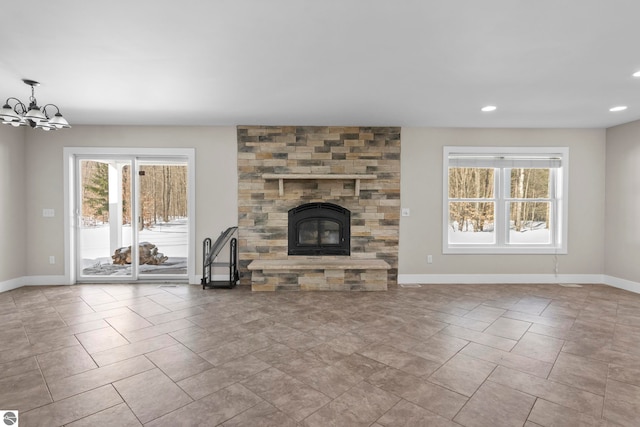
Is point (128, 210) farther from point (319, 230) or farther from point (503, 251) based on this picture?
point (503, 251)

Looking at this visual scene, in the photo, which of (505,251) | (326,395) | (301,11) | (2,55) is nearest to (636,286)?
(505,251)

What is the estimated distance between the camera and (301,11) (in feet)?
6.49

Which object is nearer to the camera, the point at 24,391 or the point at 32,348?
the point at 24,391

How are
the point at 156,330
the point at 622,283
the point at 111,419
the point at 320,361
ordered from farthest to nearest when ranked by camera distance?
the point at 622,283, the point at 156,330, the point at 320,361, the point at 111,419

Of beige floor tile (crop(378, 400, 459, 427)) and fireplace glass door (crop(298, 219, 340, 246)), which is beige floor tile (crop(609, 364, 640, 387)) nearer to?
beige floor tile (crop(378, 400, 459, 427))

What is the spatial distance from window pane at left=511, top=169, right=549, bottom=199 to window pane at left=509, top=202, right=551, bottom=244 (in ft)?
0.44

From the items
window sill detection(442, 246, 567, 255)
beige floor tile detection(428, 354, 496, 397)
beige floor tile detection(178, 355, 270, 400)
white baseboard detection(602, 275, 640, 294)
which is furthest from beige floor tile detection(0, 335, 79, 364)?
white baseboard detection(602, 275, 640, 294)

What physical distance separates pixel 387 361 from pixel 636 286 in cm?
459

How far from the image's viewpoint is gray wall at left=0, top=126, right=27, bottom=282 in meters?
4.49

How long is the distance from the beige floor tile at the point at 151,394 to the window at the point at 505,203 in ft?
14.2

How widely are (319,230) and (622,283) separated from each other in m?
4.69

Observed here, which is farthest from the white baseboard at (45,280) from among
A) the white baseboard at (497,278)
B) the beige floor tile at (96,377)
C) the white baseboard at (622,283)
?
the white baseboard at (622,283)

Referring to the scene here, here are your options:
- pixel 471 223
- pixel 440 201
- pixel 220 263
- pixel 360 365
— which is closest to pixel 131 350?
pixel 360 365

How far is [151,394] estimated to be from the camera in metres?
2.10
